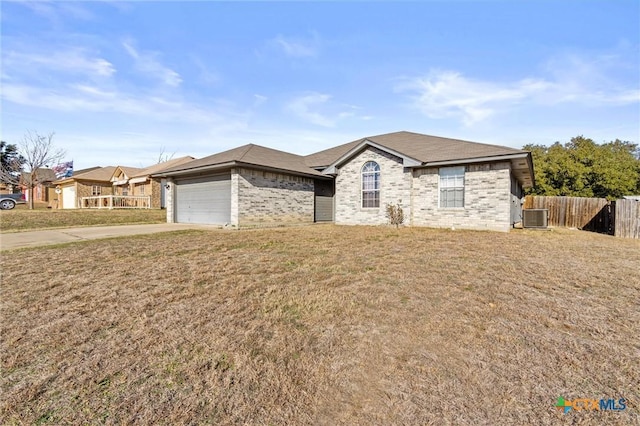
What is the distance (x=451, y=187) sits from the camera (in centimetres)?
1289

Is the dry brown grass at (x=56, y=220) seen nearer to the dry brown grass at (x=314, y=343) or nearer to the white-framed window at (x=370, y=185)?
the dry brown grass at (x=314, y=343)

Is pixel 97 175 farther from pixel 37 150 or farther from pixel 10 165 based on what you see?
pixel 10 165

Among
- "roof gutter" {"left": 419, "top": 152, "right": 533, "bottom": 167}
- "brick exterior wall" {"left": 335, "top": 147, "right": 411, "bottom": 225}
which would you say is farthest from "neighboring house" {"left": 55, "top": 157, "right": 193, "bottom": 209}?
"roof gutter" {"left": 419, "top": 152, "right": 533, "bottom": 167}

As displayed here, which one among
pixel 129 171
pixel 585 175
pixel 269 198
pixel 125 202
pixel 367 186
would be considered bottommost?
pixel 125 202

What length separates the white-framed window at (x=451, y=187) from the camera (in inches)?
499

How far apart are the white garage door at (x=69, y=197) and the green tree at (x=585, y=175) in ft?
145

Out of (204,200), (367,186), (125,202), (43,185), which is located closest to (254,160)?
(204,200)

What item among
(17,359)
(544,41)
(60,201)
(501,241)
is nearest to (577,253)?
(501,241)

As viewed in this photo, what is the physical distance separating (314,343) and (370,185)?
495 inches

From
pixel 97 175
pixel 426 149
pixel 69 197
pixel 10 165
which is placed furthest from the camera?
pixel 10 165

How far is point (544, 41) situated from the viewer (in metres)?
10.3

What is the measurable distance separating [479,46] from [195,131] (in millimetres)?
18780

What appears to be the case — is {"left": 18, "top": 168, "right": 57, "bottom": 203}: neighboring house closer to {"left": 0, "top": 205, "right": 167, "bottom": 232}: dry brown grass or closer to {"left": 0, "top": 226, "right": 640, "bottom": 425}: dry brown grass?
{"left": 0, "top": 205, "right": 167, "bottom": 232}: dry brown grass

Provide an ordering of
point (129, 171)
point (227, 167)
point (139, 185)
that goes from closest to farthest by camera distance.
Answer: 1. point (227, 167)
2. point (139, 185)
3. point (129, 171)
